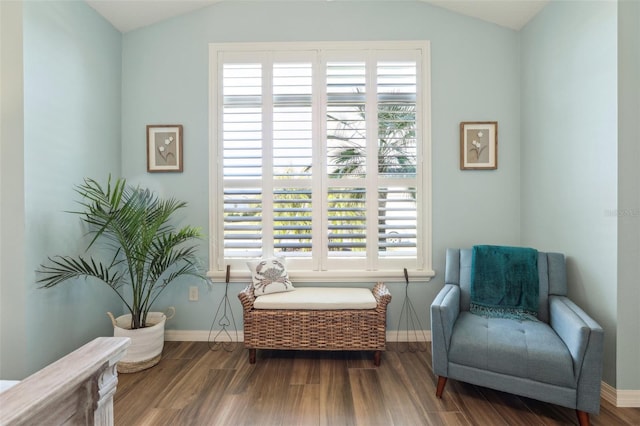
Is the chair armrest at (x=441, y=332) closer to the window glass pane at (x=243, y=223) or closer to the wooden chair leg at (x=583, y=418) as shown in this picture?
the wooden chair leg at (x=583, y=418)

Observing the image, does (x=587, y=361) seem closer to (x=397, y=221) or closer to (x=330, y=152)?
(x=397, y=221)

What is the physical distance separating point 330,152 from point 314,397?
1.92m

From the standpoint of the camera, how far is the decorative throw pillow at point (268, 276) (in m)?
2.59

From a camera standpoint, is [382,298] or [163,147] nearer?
[382,298]

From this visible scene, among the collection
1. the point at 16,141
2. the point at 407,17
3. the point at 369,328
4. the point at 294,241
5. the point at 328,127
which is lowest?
the point at 369,328

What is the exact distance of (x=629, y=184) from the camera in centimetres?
A: 191

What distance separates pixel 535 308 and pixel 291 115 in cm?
243

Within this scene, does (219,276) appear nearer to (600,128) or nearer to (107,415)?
(107,415)

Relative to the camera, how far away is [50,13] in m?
2.18

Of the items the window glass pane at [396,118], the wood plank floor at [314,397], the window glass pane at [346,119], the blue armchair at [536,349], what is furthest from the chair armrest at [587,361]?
the window glass pane at [346,119]

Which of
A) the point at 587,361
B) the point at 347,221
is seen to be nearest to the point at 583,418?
the point at 587,361

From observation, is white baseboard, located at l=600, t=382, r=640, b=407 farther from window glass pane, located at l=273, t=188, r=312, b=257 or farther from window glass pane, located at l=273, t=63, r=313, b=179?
window glass pane, located at l=273, t=63, r=313, b=179

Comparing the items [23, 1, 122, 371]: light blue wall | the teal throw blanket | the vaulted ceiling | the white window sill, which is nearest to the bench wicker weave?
→ the white window sill

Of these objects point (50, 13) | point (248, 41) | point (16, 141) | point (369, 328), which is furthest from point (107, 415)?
point (248, 41)
